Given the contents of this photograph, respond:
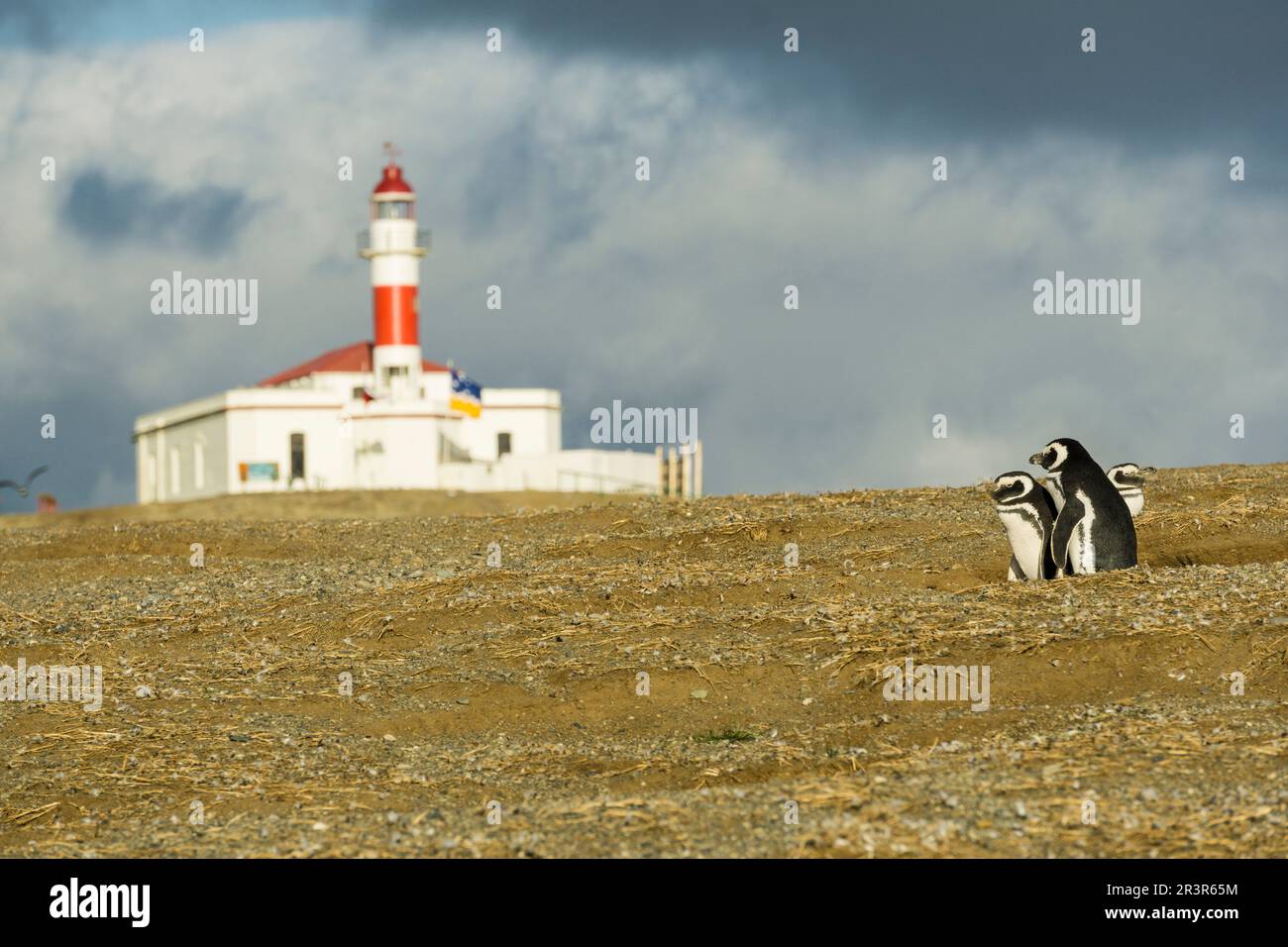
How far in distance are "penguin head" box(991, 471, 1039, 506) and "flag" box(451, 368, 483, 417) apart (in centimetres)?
5797

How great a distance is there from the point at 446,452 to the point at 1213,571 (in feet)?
187

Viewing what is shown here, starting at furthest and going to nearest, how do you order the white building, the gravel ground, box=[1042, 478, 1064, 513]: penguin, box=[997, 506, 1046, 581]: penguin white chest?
the white building, box=[997, 506, 1046, 581]: penguin white chest, box=[1042, 478, 1064, 513]: penguin, the gravel ground

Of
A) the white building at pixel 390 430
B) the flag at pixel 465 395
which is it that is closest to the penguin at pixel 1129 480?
the white building at pixel 390 430

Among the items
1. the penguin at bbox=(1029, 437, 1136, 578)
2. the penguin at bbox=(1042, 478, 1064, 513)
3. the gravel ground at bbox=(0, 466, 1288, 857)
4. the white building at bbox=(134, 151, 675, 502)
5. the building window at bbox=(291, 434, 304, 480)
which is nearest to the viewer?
the gravel ground at bbox=(0, 466, 1288, 857)

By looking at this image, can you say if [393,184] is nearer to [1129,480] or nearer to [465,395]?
[465,395]

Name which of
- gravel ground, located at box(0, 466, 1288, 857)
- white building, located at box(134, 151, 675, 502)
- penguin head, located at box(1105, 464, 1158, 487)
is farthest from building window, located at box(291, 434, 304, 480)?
penguin head, located at box(1105, 464, 1158, 487)

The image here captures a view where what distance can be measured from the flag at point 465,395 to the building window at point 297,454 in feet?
21.7

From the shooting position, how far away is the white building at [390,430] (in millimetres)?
69500

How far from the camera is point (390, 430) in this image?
2734 inches

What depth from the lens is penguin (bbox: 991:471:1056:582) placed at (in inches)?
623

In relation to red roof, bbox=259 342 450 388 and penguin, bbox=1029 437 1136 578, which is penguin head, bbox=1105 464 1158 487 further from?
red roof, bbox=259 342 450 388

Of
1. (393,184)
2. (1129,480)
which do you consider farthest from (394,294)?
(1129,480)

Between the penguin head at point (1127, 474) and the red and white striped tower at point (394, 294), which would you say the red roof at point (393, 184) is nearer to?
the red and white striped tower at point (394, 294)

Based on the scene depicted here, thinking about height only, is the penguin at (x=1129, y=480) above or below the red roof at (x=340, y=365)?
below
